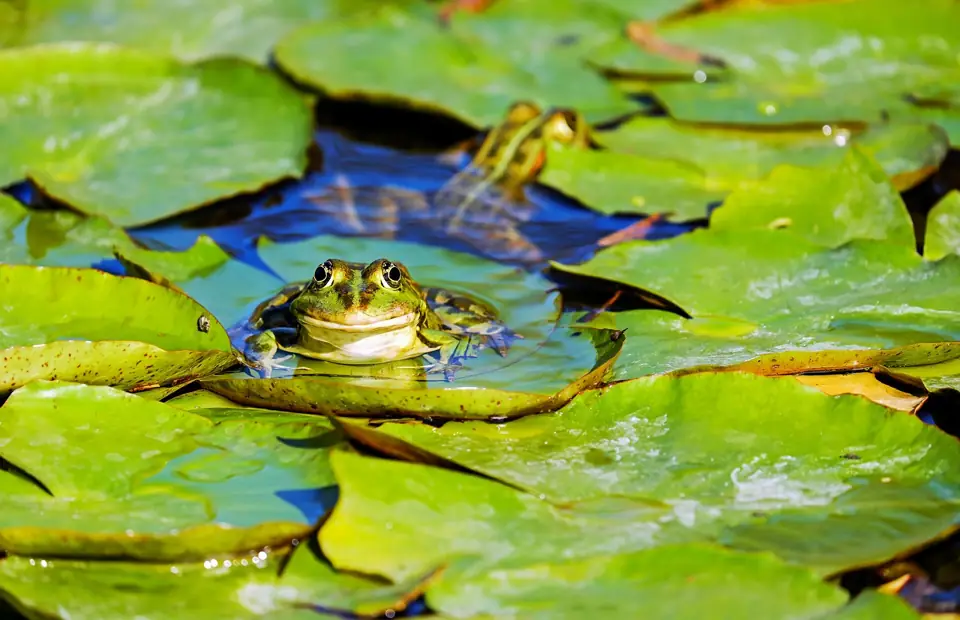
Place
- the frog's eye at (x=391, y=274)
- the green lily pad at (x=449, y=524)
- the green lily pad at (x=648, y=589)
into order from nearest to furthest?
the green lily pad at (x=648, y=589), the green lily pad at (x=449, y=524), the frog's eye at (x=391, y=274)

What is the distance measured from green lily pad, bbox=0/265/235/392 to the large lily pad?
758mm

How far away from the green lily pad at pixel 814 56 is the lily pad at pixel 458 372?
1.88 m

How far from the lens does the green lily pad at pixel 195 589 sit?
238 cm

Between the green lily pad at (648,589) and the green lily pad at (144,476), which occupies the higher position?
the green lily pad at (648,589)

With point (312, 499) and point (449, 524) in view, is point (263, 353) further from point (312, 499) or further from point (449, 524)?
point (449, 524)

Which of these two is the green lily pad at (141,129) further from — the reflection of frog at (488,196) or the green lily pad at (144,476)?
the green lily pad at (144,476)

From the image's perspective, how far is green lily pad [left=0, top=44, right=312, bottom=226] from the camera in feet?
15.4

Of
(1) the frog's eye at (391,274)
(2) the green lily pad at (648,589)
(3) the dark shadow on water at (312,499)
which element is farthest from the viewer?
(1) the frog's eye at (391,274)

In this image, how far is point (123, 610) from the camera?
2387mm

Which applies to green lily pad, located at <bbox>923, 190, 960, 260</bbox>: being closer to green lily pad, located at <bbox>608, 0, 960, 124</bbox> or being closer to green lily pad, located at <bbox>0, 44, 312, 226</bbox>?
green lily pad, located at <bbox>608, 0, 960, 124</bbox>

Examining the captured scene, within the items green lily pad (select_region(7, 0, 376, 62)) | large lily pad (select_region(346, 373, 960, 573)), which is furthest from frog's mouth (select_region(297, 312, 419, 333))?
green lily pad (select_region(7, 0, 376, 62))

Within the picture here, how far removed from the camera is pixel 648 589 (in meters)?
2.36

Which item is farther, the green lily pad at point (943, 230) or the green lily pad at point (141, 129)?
the green lily pad at point (141, 129)

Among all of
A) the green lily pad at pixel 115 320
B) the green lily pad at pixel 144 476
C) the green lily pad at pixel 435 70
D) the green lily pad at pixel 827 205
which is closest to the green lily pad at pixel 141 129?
the green lily pad at pixel 435 70
